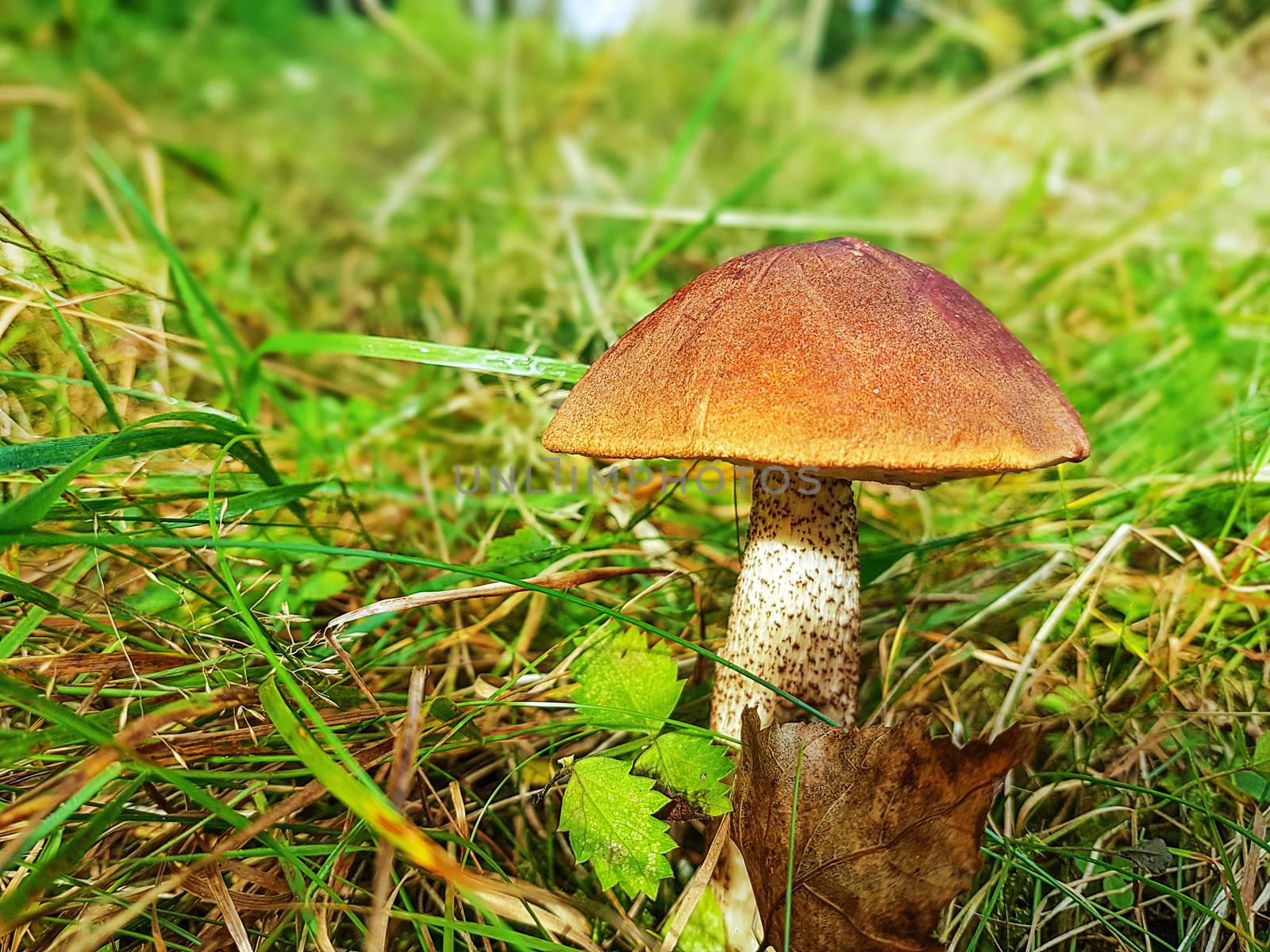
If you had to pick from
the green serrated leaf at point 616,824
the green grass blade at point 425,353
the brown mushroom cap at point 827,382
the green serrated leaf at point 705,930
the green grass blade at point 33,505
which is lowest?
the green serrated leaf at point 705,930

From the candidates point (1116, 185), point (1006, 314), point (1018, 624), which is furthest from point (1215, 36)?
point (1018, 624)

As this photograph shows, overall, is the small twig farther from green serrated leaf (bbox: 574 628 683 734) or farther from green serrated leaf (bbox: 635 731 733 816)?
green serrated leaf (bbox: 574 628 683 734)

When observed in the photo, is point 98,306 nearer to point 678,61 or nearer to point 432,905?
point 432,905

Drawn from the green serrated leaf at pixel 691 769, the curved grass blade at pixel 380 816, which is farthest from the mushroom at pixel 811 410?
the curved grass blade at pixel 380 816

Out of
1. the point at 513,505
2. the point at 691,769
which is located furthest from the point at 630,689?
the point at 513,505

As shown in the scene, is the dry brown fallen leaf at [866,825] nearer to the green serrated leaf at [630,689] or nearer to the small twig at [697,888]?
the small twig at [697,888]

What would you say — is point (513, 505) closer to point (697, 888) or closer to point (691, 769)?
point (691, 769)
